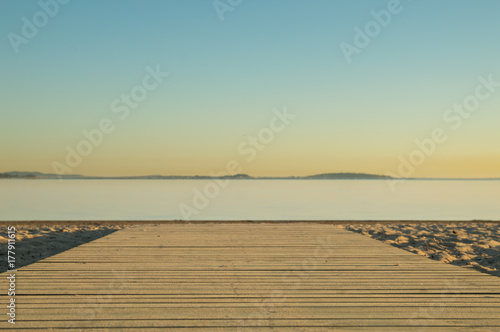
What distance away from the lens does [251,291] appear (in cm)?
407

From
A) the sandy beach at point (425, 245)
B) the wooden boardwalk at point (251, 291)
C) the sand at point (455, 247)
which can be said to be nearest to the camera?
the wooden boardwalk at point (251, 291)

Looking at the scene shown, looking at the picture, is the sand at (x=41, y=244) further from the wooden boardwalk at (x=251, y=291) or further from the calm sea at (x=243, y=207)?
the calm sea at (x=243, y=207)

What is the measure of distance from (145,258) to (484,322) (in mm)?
4074

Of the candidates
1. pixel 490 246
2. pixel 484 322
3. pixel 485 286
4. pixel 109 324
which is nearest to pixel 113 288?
pixel 109 324

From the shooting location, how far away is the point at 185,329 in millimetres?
3074

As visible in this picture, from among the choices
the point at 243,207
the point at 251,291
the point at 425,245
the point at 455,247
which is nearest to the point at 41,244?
the point at 251,291

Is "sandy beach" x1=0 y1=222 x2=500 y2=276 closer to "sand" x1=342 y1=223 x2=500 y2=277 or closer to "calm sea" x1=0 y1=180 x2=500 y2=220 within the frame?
"sand" x1=342 y1=223 x2=500 y2=277

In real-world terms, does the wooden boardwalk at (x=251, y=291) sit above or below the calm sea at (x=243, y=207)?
below

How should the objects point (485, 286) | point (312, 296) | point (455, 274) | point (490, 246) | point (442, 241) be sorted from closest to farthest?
1. point (312, 296)
2. point (485, 286)
3. point (455, 274)
4. point (490, 246)
5. point (442, 241)

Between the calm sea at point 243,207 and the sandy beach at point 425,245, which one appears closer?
the sandy beach at point 425,245

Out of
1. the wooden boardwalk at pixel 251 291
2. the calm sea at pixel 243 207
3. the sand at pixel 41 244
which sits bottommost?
the wooden boardwalk at pixel 251 291

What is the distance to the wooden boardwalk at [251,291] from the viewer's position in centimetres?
322

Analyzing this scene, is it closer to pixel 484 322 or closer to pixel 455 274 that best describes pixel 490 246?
pixel 455 274

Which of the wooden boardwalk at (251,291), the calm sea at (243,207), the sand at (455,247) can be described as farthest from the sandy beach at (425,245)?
the calm sea at (243,207)
